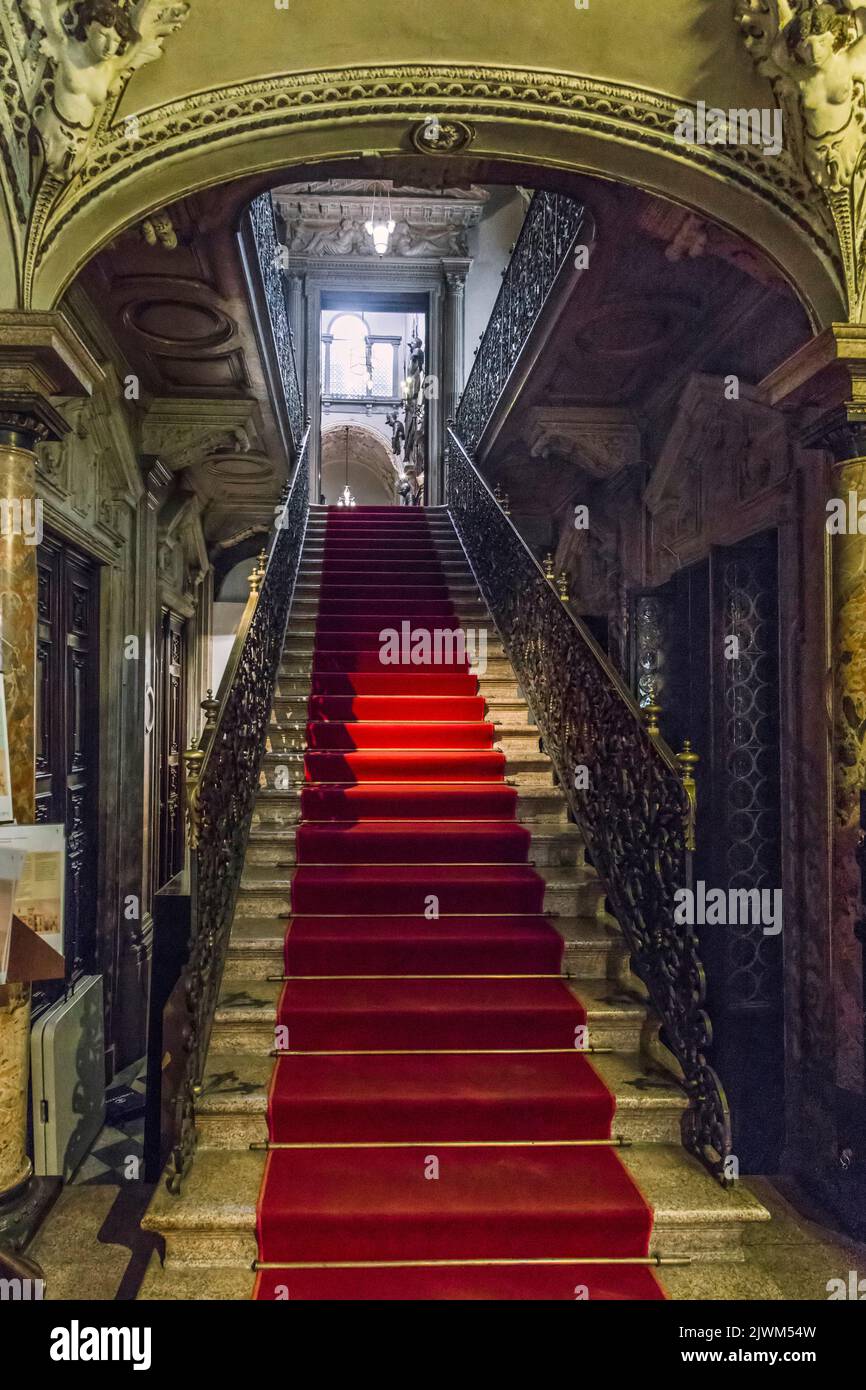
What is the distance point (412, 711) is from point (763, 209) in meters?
3.40

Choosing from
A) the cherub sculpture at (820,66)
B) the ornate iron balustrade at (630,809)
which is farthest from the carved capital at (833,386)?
the ornate iron balustrade at (630,809)

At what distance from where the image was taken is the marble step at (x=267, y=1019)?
361cm

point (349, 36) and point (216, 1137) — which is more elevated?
point (349, 36)

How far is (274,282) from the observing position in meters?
6.67

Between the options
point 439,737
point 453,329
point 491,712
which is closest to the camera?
point 439,737

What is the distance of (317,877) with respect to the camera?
171 inches

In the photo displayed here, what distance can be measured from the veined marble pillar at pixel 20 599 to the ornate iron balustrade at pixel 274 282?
1.83m

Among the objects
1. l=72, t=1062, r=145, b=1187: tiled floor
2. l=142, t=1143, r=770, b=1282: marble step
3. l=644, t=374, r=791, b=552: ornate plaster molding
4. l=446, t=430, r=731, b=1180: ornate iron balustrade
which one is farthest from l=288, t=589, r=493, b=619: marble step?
l=142, t=1143, r=770, b=1282: marble step

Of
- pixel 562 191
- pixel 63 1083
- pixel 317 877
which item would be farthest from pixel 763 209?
pixel 63 1083

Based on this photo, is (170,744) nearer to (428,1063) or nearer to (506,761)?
(506,761)

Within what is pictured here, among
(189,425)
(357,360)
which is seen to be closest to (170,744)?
(189,425)

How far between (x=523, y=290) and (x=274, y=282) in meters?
1.82

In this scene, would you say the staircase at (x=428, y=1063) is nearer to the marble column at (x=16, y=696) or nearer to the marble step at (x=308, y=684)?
the marble step at (x=308, y=684)
